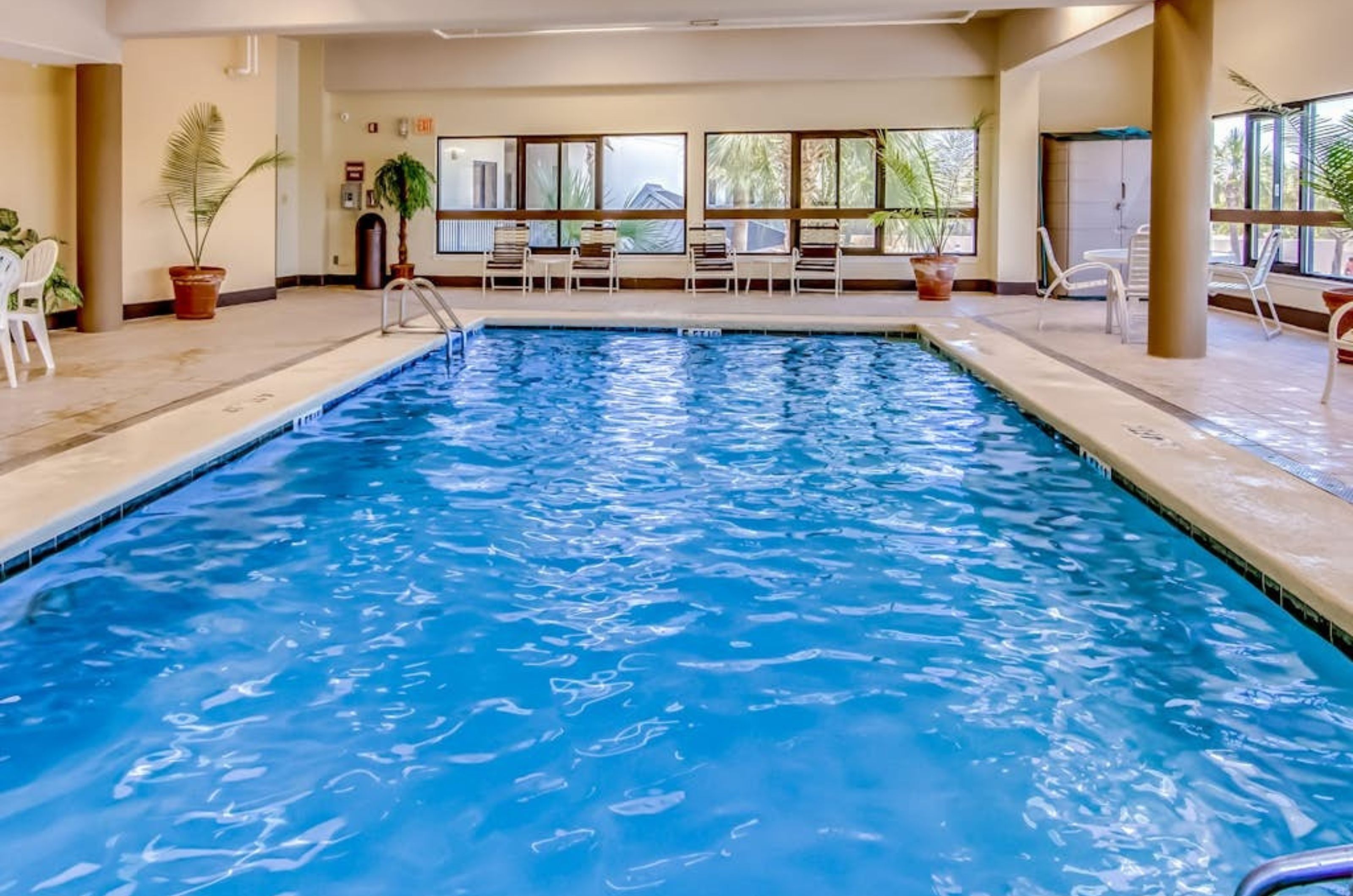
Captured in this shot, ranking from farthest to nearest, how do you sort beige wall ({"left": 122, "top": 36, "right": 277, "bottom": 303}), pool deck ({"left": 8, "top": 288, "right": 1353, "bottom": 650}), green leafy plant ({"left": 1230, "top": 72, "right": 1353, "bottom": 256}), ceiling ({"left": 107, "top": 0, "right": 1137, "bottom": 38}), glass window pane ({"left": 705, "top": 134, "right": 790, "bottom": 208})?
1. glass window pane ({"left": 705, "top": 134, "right": 790, "bottom": 208})
2. beige wall ({"left": 122, "top": 36, "right": 277, "bottom": 303})
3. ceiling ({"left": 107, "top": 0, "right": 1137, "bottom": 38})
4. green leafy plant ({"left": 1230, "top": 72, "right": 1353, "bottom": 256})
5. pool deck ({"left": 8, "top": 288, "right": 1353, "bottom": 650})

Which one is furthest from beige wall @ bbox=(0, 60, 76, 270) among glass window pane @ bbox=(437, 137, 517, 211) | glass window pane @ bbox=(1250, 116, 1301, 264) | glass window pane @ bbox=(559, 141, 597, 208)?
glass window pane @ bbox=(1250, 116, 1301, 264)

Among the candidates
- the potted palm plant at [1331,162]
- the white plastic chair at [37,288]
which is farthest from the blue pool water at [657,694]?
the potted palm plant at [1331,162]

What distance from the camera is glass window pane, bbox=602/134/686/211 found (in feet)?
52.7

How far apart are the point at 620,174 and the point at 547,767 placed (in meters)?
14.2

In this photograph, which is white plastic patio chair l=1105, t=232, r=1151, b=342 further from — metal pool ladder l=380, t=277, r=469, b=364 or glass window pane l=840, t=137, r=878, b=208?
glass window pane l=840, t=137, r=878, b=208

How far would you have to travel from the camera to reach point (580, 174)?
16234 mm

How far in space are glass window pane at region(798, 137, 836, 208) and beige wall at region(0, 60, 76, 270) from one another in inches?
356

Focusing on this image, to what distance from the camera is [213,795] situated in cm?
266

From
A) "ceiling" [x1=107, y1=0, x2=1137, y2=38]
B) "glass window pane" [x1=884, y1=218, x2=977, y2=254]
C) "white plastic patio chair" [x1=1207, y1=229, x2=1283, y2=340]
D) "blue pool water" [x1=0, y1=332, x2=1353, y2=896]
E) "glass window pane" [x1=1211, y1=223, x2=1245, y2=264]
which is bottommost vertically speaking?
"blue pool water" [x1=0, y1=332, x2=1353, y2=896]

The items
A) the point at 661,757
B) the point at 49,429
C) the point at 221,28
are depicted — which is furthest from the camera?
the point at 221,28

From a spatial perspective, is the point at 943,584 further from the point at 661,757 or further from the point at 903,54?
the point at 903,54

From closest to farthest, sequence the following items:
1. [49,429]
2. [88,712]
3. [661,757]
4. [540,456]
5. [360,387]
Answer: [661,757] → [88,712] → [49,429] → [540,456] → [360,387]

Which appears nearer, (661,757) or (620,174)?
(661,757)

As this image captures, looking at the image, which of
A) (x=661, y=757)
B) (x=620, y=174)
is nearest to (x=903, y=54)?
(x=620, y=174)
